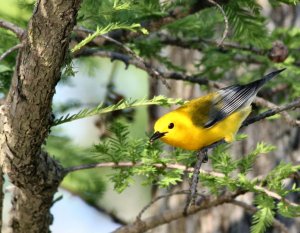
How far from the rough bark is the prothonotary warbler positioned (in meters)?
0.46

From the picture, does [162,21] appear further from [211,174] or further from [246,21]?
[211,174]

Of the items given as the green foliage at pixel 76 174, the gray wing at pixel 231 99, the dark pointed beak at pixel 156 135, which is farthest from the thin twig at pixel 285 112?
the green foliage at pixel 76 174

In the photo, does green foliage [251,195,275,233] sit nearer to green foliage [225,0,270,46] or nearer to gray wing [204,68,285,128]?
gray wing [204,68,285,128]

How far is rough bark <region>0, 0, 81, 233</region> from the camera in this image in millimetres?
1875

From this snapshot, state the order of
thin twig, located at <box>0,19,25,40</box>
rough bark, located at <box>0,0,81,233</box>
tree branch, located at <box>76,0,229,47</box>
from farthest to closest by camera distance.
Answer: tree branch, located at <box>76,0,229,47</box> < thin twig, located at <box>0,19,25,40</box> < rough bark, located at <box>0,0,81,233</box>

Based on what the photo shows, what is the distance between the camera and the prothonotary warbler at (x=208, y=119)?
105 inches

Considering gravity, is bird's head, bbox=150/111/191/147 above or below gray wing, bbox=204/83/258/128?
below

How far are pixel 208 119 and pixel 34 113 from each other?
95 cm

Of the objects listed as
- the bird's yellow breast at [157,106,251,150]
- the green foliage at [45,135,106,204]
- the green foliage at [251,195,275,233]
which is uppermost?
the green foliage at [45,135,106,204]

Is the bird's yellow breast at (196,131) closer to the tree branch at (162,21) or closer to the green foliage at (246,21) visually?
the green foliage at (246,21)

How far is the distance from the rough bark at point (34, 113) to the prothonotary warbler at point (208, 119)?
46cm

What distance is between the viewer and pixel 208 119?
9.35 ft

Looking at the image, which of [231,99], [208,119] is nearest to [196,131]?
[208,119]

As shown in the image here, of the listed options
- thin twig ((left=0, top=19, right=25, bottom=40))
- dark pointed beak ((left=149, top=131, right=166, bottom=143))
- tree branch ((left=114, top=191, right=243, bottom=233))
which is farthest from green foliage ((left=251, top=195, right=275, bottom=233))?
thin twig ((left=0, top=19, right=25, bottom=40))
